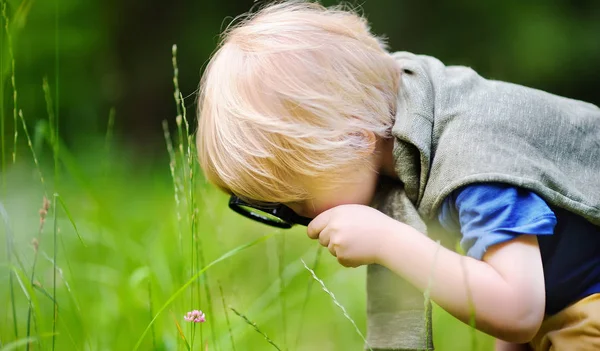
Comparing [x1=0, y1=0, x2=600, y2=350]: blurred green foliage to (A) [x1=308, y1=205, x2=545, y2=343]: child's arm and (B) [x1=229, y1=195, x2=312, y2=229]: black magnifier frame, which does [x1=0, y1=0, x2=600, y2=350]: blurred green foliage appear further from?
(A) [x1=308, y1=205, x2=545, y2=343]: child's arm

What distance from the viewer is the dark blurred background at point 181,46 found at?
182 inches

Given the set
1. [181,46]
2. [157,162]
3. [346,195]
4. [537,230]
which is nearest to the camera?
[537,230]

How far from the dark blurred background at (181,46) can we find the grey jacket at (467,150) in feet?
10.1

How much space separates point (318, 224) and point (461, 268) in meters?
0.27

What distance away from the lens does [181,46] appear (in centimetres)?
543

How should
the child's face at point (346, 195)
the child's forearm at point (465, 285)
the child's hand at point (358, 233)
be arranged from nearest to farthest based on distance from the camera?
the child's forearm at point (465, 285) < the child's hand at point (358, 233) < the child's face at point (346, 195)

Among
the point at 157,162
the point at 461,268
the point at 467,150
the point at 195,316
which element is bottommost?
the point at 157,162

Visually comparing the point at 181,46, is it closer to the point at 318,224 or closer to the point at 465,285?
the point at 318,224

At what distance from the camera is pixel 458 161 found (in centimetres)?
117

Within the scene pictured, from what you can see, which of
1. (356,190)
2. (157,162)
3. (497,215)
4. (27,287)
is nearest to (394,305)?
(356,190)

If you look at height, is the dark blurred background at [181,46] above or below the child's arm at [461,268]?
below

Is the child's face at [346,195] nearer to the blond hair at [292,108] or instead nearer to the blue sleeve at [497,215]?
the blond hair at [292,108]

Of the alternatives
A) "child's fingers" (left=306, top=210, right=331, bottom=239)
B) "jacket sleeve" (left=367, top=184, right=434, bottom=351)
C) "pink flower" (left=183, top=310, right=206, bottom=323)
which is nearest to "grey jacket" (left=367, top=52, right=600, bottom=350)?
"jacket sleeve" (left=367, top=184, right=434, bottom=351)

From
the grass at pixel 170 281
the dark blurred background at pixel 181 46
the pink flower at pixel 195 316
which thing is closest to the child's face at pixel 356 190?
the grass at pixel 170 281
